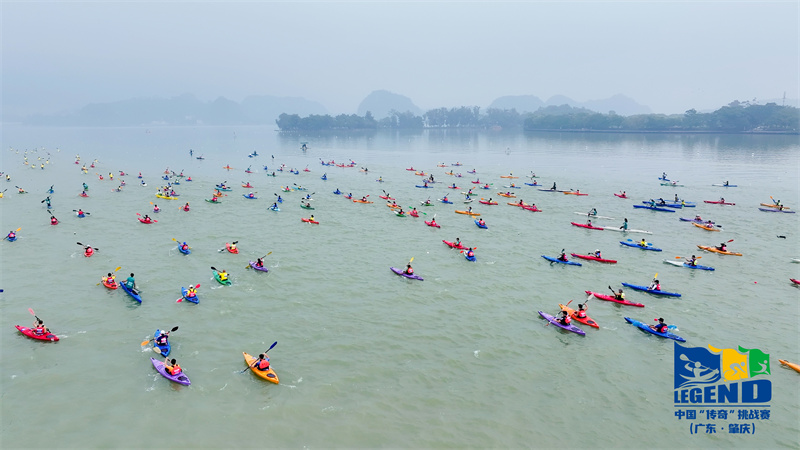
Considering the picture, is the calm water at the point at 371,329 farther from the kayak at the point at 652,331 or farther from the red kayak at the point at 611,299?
the red kayak at the point at 611,299

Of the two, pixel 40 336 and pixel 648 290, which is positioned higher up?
pixel 648 290

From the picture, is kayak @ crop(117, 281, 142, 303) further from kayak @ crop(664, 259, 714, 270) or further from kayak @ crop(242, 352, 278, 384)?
kayak @ crop(664, 259, 714, 270)

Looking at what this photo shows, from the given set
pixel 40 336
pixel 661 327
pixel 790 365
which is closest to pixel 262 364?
pixel 40 336

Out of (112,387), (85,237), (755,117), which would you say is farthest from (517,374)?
(755,117)

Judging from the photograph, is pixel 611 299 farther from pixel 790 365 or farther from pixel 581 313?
pixel 790 365

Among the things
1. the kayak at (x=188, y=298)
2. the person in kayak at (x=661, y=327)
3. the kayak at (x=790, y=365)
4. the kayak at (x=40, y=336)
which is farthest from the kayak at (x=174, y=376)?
the kayak at (x=790, y=365)

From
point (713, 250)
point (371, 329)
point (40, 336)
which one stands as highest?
point (713, 250)
